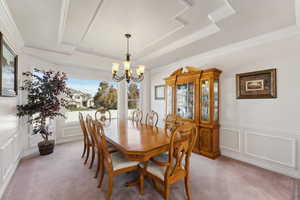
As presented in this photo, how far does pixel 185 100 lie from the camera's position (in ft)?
11.7

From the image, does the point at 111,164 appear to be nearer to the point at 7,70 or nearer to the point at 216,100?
the point at 7,70

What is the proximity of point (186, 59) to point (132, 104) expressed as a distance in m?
2.51

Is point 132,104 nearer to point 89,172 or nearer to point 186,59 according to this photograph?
point 186,59

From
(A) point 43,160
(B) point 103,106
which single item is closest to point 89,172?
(A) point 43,160

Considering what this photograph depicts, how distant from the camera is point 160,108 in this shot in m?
4.65

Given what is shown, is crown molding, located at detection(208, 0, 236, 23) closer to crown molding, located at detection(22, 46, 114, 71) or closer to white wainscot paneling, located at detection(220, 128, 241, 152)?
white wainscot paneling, located at detection(220, 128, 241, 152)

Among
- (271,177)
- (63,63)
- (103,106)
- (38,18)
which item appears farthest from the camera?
(103,106)

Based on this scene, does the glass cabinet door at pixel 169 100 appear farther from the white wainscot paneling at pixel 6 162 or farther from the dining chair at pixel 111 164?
the white wainscot paneling at pixel 6 162

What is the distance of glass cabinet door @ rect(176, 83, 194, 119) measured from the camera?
3395 millimetres

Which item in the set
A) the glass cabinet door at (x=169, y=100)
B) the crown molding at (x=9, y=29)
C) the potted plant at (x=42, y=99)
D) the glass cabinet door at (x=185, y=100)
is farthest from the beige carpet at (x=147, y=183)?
the crown molding at (x=9, y=29)

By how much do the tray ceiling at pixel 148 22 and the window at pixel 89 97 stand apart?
1.21 metres

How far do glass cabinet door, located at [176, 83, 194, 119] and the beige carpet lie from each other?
1.24 m

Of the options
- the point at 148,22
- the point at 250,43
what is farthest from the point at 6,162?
the point at 250,43

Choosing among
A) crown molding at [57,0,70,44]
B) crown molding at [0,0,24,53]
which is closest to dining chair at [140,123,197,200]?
crown molding at [57,0,70,44]
